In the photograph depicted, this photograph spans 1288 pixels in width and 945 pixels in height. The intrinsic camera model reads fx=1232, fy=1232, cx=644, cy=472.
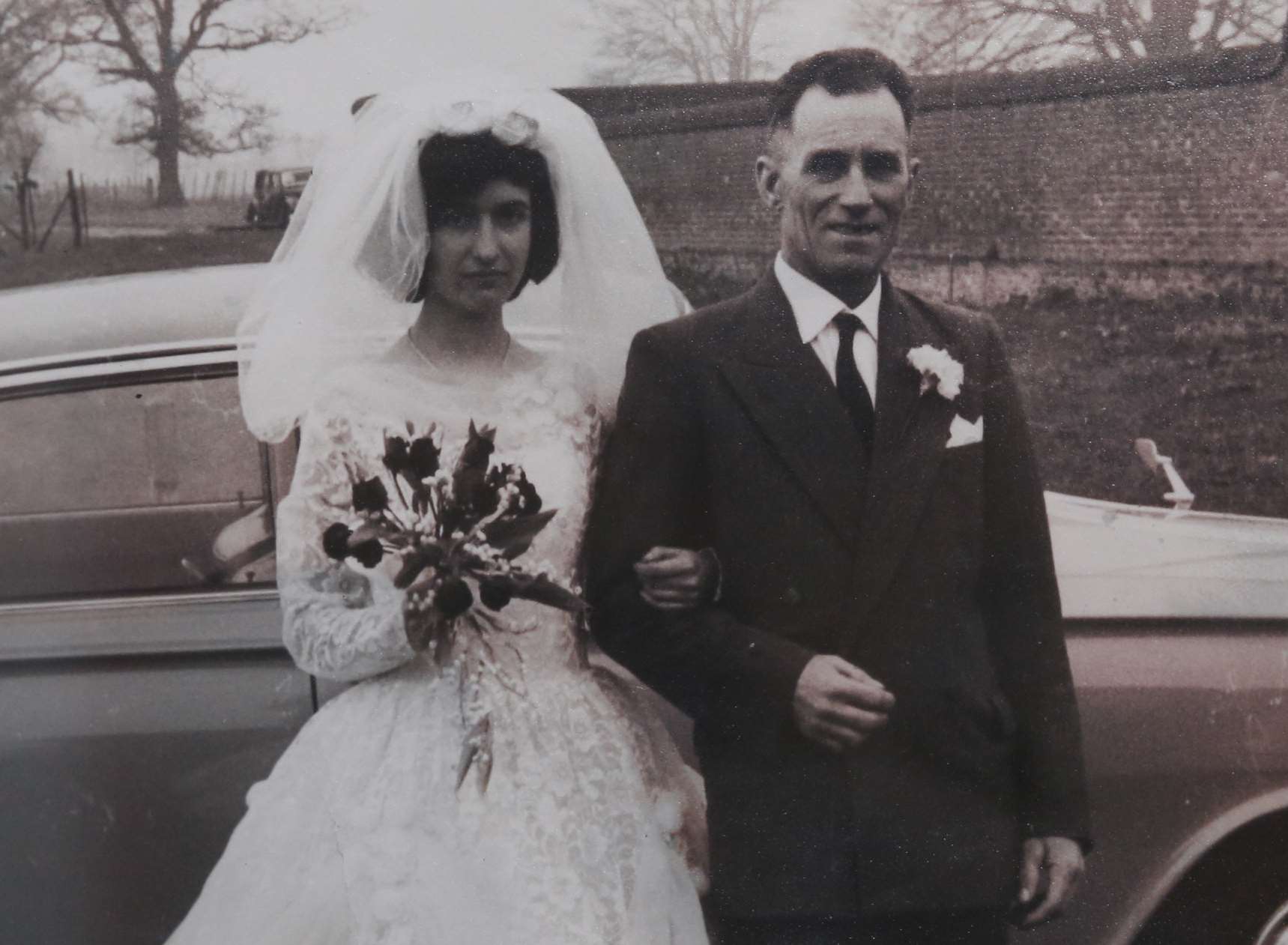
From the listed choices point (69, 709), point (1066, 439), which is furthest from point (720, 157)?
point (69, 709)

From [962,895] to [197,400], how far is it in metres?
1.69

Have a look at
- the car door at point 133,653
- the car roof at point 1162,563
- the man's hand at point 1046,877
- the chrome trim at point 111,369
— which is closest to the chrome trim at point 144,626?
the car door at point 133,653

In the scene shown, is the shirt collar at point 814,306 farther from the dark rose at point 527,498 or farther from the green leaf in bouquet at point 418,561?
the green leaf in bouquet at point 418,561

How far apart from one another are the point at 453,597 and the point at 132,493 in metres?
1.02

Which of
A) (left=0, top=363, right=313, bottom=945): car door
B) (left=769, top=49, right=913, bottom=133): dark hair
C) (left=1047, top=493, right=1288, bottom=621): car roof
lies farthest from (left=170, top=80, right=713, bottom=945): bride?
(left=1047, top=493, right=1288, bottom=621): car roof

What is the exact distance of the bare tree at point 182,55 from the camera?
8.26ft

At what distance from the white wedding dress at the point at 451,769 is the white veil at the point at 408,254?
9cm

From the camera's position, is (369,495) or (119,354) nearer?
(369,495)

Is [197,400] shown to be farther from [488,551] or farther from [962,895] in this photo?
[962,895]

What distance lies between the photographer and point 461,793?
2012 mm

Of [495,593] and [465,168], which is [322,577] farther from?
[465,168]

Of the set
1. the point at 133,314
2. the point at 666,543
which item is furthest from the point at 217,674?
the point at 666,543

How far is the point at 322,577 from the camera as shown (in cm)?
209

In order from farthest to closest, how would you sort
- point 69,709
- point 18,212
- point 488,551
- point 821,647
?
point 18,212 → point 69,709 → point 821,647 → point 488,551
